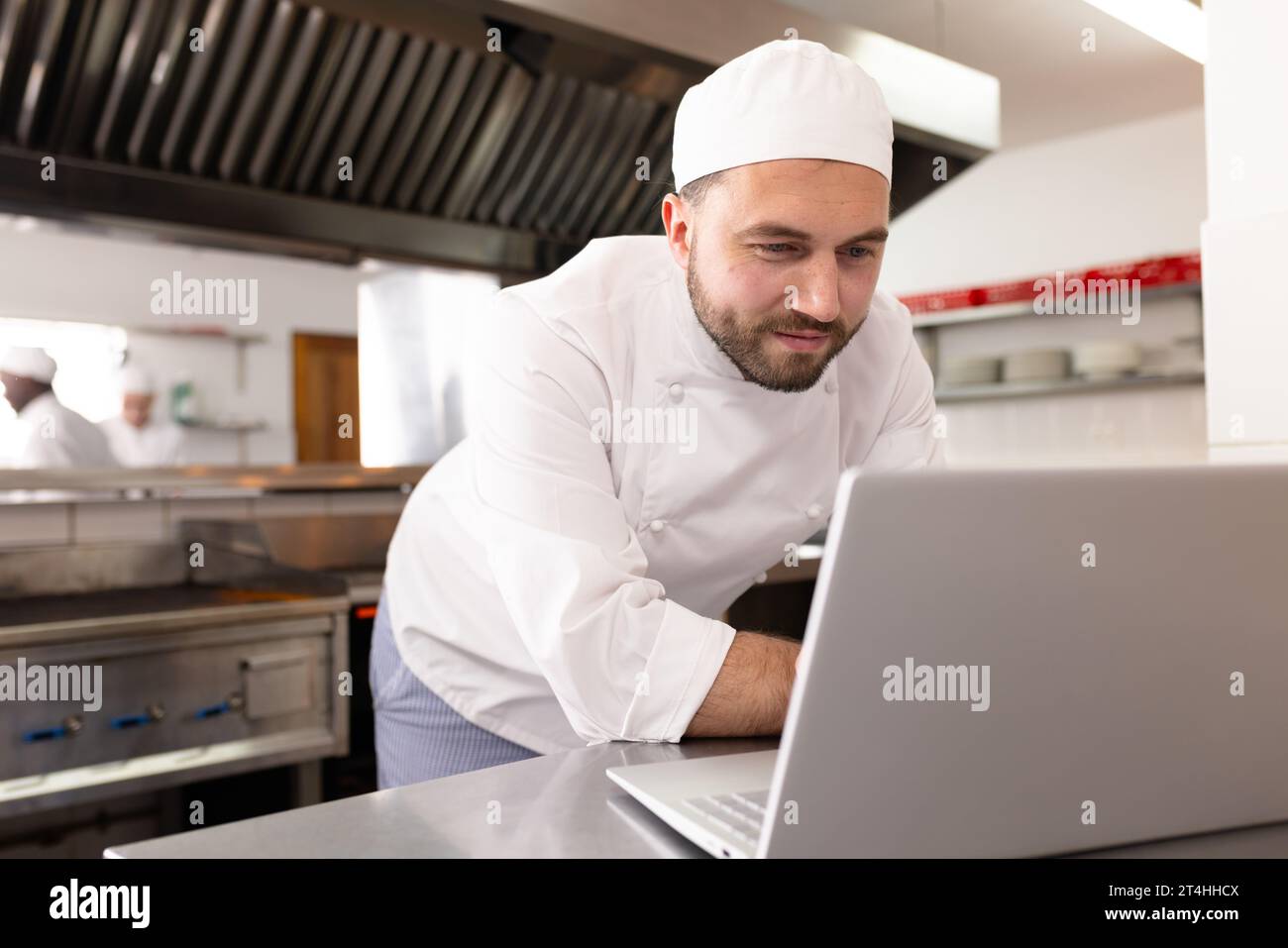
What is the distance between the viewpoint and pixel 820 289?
1.06 m

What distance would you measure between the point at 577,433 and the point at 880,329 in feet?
1.59

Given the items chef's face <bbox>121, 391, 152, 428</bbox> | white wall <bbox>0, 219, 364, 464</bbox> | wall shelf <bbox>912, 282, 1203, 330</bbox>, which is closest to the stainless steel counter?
white wall <bbox>0, 219, 364, 464</bbox>

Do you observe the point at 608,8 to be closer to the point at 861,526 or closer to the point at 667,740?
the point at 667,740

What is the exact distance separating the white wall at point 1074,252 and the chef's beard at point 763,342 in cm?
412

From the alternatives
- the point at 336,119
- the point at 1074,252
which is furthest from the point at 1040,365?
the point at 336,119

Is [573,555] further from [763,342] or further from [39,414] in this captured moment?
[39,414]

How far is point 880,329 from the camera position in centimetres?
140

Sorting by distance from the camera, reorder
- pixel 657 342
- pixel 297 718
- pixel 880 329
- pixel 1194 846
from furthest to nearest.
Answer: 1. pixel 297 718
2. pixel 880 329
3. pixel 657 342
4. pixel 1194 846

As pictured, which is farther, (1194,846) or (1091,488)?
(1194,846)

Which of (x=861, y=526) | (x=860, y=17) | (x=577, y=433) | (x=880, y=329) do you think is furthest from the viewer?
(x=860, y=17)

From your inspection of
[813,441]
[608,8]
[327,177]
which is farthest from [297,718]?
[608,8]

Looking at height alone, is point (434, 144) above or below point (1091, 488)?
Result: above

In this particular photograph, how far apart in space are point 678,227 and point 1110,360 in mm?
4228

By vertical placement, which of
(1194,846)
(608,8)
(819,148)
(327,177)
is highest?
(608,8)
